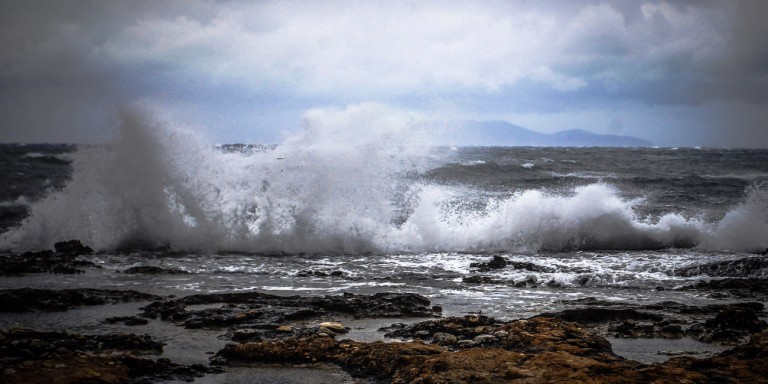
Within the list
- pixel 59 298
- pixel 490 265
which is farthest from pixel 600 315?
pixel 59 298

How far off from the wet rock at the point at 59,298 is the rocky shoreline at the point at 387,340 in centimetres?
1

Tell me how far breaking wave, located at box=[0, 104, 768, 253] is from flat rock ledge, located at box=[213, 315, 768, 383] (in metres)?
8.50

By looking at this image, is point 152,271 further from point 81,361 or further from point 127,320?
point 81,361

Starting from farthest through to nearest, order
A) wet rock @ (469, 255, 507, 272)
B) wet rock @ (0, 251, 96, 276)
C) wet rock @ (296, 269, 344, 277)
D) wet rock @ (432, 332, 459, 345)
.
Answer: wet rock @ (469, 255, 507, 272)
wet rock @ (296, 269, 344, 277)
wet rock @ (0, 251, 96, 276)
wet rock @ (432, 332, 459, 345)

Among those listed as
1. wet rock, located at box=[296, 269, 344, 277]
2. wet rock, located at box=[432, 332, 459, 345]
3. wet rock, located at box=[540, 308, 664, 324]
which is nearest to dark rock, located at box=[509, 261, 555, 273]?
wet rock, located at box=[296, 269, 344, 277]

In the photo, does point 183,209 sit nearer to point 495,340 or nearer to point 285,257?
point 285,257

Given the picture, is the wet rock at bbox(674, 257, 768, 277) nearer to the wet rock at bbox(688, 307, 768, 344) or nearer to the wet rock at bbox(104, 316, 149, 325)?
the wet rock at bbox(688, 307, 768, 344)

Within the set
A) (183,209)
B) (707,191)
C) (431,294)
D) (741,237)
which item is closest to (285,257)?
(183,209)

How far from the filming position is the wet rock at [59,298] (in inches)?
299

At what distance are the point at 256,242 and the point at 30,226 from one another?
575 centimetres

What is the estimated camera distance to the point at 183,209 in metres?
15.0

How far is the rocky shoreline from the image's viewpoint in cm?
449

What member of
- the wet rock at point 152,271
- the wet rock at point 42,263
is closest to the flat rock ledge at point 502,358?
the wet rock at point 152,271

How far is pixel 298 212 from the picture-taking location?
50.2ft
